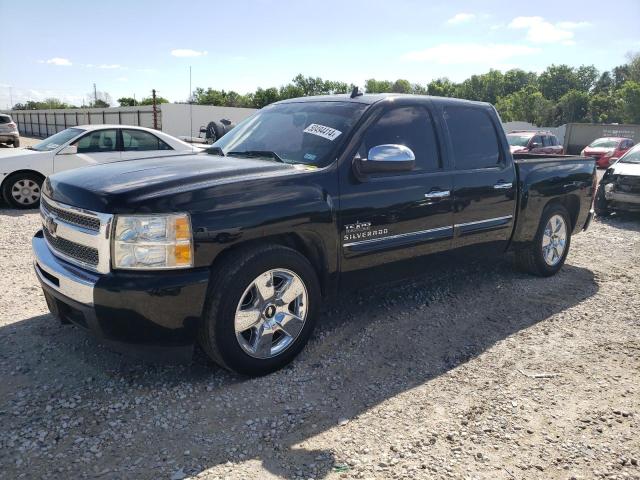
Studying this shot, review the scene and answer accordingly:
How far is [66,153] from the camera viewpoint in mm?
9281

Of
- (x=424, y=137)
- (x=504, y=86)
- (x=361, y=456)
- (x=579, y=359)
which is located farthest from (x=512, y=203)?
(x=504, y=86)

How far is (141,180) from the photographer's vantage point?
313 centimetres

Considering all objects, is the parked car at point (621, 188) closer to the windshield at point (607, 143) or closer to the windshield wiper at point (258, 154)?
the windshield wiper at point (258, 154)

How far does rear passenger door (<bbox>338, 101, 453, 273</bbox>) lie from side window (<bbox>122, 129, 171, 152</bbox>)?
6.78m

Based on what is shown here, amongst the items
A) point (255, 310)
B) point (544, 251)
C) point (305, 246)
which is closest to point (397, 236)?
point (305, 246)

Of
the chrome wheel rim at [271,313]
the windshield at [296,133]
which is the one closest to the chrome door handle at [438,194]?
the windshield at [296,133]

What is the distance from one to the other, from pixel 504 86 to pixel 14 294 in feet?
415

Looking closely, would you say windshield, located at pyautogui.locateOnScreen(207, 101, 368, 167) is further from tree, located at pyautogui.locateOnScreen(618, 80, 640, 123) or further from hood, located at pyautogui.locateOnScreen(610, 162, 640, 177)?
tree, located at pyautogui.locateOnScreen(618, 80, 640, 123)

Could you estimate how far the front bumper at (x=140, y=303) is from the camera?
288 cm

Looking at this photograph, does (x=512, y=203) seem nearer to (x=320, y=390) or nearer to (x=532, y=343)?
(x=532, y=343)

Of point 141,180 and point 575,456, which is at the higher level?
point 141,180

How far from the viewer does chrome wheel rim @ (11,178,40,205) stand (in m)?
9.06

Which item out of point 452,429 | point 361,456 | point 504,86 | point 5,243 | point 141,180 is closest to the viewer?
point 361,456

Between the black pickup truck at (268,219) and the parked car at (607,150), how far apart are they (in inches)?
821
